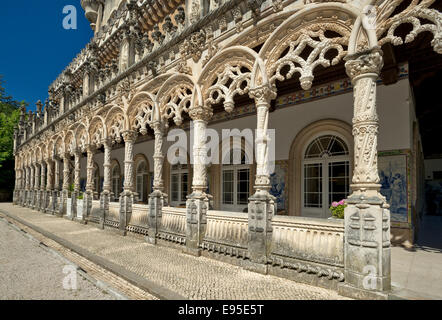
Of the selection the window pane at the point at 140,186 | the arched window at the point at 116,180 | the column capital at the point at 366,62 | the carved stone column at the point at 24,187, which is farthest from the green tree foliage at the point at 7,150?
the column capital at the point at 366,62

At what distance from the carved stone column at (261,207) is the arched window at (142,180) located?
32.7 feet

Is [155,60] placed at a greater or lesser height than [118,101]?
greater

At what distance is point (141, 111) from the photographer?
28.8 feet

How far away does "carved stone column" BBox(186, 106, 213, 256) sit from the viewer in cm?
608

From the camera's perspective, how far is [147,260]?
561cm

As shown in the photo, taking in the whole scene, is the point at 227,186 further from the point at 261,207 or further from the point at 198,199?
the point at 261,207

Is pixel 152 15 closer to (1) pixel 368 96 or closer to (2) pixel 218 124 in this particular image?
(2) pixel 218 124

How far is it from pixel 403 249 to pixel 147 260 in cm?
546

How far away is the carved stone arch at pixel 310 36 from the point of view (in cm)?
424

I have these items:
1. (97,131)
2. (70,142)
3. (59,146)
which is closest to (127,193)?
(97,131)

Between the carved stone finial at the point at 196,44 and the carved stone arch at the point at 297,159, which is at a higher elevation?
the carved stone finial at the point at 196,44

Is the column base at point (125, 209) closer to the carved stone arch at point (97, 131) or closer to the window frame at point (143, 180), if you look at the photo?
the carved stone arch at point (97, 131)
